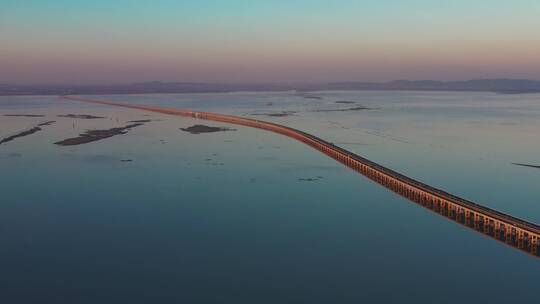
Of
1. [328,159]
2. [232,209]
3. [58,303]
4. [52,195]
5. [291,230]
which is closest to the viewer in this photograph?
[58,303]

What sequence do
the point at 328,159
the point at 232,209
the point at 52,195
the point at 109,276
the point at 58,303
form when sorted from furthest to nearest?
the point at 328,159
the point at 52,195
the point at 232,209
the point at 109,276
the point at 58,303

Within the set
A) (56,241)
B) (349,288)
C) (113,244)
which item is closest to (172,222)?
(113,244)

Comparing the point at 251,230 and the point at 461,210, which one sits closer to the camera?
the point at 251,230

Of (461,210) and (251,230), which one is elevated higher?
(461,210)

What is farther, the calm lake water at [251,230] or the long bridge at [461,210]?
the long bridge at [461,210]

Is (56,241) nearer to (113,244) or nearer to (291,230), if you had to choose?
(113,244)

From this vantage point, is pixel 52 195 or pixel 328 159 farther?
pixel 328 159

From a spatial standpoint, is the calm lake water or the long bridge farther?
the long bridge
